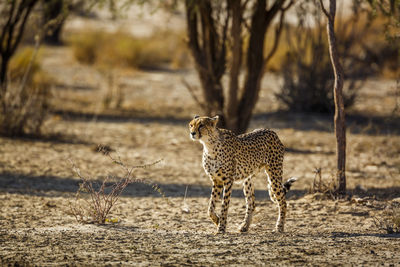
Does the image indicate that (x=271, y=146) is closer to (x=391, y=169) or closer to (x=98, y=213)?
(x=98, y=213)

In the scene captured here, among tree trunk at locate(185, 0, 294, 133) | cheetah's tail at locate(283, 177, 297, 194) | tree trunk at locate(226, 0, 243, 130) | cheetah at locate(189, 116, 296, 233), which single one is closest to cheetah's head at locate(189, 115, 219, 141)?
cheetah at locate(189, 116, 296, 233)

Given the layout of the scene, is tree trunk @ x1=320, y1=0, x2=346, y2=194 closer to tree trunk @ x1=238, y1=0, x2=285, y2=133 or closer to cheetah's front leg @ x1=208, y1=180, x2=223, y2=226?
cheetah's front leg @ x1=208, y1=180, x2=223, y2=226

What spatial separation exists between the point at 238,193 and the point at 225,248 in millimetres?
3195

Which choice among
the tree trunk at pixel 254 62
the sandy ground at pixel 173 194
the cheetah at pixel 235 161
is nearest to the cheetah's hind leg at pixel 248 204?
the cheetah at pixel 235 161

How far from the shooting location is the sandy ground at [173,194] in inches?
221

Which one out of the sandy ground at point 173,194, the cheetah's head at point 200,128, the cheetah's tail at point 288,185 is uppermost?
the cheetah's head at point 200,128

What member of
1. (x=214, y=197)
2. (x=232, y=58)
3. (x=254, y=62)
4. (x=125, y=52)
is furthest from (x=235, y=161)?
(x=125, y=52)

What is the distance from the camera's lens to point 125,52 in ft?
76.5

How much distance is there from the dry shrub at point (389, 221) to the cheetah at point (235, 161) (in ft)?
3.31

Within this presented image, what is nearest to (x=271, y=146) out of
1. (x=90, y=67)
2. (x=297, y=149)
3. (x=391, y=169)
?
(x=391, y=169)

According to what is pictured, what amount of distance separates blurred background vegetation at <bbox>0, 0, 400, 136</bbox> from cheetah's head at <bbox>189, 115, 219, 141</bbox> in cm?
332

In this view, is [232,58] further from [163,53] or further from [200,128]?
[163,53]

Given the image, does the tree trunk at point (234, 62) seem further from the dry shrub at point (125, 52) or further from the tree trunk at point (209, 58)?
the dry shrub at point (125, 52)

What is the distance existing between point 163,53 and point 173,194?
1730cm
